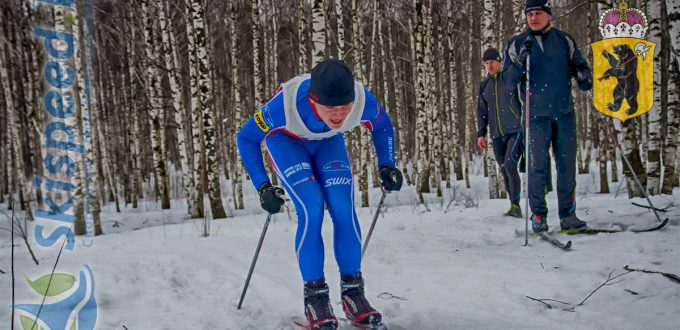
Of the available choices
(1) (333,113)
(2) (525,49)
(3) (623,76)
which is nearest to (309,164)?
(1) (333,113)

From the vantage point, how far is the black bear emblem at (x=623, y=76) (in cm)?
697

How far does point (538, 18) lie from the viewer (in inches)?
168

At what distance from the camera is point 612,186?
39.6ft

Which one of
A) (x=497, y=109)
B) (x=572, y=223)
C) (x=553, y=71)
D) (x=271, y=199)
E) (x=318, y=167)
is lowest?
(x=572, y=223)

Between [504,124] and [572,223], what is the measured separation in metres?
1.97

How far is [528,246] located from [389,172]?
197 cm

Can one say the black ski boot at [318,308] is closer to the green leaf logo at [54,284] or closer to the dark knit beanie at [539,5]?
the green leaf logo at [54,284]

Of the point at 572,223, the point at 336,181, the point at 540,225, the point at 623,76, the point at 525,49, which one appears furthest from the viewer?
the point at 623,76

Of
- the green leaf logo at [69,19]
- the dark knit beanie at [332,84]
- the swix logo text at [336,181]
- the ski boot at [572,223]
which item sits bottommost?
the ski boot at [572,223]

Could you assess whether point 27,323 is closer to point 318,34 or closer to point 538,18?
point 538,18

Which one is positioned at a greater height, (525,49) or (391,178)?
(525,49)

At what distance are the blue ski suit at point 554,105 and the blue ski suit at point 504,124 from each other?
2.79 feet

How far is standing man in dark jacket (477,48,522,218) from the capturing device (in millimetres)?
5715

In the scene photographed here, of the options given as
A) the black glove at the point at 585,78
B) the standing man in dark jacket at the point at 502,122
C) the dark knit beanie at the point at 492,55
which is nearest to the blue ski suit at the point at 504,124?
the standing man in dark jacket at the point at 502,122
